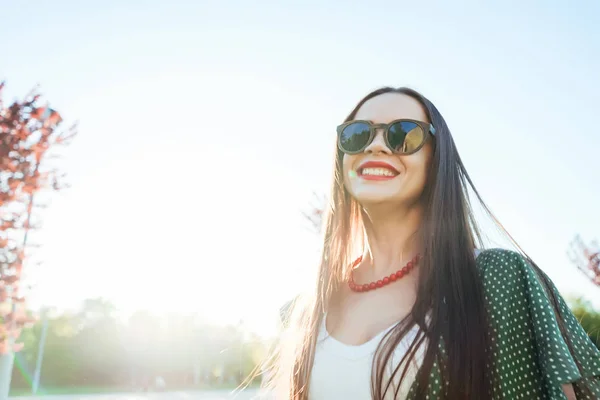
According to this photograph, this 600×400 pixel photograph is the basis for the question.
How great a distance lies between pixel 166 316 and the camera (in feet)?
135

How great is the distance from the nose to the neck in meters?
0.20

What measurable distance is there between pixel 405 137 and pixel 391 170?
13cm

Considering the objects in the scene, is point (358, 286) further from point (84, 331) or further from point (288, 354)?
point (84, 331)

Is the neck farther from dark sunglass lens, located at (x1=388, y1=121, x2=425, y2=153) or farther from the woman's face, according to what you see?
dark sunglass lens, located at (x1=388, y1=121, x2=425, y2=153)

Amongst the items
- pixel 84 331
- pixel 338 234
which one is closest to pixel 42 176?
pixel 338 234

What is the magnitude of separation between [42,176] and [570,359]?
8.35 meters

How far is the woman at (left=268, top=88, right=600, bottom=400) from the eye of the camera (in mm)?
1444

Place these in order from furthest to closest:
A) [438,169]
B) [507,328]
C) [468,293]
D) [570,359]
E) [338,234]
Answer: [338,234] → [438,169] → [468,293] → [507,328] → [570,359]

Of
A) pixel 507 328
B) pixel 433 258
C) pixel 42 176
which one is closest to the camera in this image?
pixel 507 328

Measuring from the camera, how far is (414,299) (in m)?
1.76

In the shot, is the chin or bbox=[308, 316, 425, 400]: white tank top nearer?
bbox=[308, 316, 425, 400]: white tank top

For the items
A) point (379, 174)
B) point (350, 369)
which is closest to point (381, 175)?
point (379, 174)

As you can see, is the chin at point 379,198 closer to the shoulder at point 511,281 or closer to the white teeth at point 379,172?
the white teeth at point 379,172

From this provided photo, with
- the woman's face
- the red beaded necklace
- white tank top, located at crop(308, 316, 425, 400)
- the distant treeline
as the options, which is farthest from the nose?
the distant treeline
